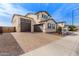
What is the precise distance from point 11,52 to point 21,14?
0.52 m

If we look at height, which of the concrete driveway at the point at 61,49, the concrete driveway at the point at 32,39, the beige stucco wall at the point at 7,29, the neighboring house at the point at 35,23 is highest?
the neighboring house at the point at 35,23

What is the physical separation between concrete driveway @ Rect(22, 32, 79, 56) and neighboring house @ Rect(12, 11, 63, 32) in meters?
0.22

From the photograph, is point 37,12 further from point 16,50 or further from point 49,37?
point 16,50

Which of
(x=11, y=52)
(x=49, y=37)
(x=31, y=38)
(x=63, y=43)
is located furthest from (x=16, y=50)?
(x=63, y=43)

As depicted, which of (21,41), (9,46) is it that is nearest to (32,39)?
(21,41)

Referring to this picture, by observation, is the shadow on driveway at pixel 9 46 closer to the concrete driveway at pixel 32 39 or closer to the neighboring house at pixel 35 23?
the concrete driveway at pixel 32 39

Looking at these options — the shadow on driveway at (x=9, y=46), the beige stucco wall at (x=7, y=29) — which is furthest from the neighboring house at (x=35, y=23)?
the shadow on driveway at (x=9, y=46)

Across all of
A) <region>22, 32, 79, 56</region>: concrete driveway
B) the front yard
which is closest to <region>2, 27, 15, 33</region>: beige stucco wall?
the front yard

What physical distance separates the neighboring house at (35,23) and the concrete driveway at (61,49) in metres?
0.22

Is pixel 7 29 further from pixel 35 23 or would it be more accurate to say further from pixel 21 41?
pixel 35 23

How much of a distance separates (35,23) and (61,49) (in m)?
0.49

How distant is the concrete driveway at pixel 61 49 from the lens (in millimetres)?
2424

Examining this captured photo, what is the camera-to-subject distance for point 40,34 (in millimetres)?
2500

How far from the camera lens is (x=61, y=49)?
96.0 inches
